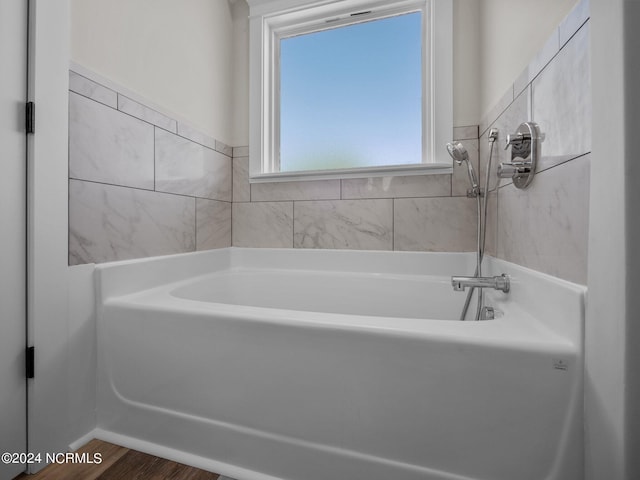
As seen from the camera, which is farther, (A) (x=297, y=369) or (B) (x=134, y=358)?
(B) (x=134, y=358)

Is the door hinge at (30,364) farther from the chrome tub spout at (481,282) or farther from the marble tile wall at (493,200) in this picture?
the chrome tub spout at (481,282)

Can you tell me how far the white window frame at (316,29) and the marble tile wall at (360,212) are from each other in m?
0.06

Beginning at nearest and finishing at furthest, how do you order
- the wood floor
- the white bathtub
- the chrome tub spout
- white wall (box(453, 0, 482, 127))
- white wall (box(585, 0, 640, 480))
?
white wall (box(585, 0, 640, 480)) < the white bathtub < the wood floor < the chrome tub spout < white wall (box(453, 0, 482, 127))

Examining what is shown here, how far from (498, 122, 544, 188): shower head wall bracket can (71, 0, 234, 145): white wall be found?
4.96ft

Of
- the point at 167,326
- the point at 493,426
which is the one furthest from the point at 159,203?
the point at 493,426

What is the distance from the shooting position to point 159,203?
144 centimetres

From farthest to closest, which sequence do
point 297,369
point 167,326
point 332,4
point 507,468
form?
point 332,4 < point 167,326 < point 297,369 < point 507,468

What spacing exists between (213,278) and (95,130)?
0.86m

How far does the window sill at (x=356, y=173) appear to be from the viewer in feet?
5.54

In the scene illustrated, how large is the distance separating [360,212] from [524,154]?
0.91m

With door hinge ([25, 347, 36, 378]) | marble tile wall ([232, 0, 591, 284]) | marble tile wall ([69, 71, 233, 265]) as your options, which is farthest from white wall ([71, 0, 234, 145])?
door hinge ([25, 347, 36, 378])

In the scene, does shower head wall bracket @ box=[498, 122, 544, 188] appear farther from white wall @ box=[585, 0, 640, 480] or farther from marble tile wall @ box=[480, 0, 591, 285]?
white wall @ box=[585, 0, 640, 480]

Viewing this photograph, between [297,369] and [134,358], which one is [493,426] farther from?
[134,358]

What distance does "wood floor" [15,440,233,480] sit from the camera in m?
0.92
